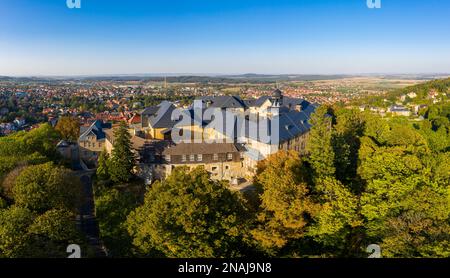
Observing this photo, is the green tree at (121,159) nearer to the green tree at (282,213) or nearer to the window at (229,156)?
the window at (229,156)

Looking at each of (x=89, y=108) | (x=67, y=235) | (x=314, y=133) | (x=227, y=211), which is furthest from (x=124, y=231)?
(x=89, y=108)

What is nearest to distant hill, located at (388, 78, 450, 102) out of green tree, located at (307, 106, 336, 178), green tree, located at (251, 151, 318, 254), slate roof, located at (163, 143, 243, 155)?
slate roof, located at (163, 143, 243, 155)

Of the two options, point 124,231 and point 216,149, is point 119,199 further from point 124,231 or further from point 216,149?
point 216,149

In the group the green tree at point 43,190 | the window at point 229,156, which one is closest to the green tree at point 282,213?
the green tree at point 43,190

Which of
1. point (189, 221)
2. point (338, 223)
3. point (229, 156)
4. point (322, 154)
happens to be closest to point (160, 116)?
point (229, 156)

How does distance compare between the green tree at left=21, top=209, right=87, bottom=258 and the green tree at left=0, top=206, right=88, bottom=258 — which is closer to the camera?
the green tree at left=0, top=206, right=88, bottom=258

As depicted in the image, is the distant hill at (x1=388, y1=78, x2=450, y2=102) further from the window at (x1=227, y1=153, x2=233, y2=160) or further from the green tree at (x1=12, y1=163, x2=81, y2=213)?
the green tree at (x1=12, y1=163, x2=81, y2=213)
